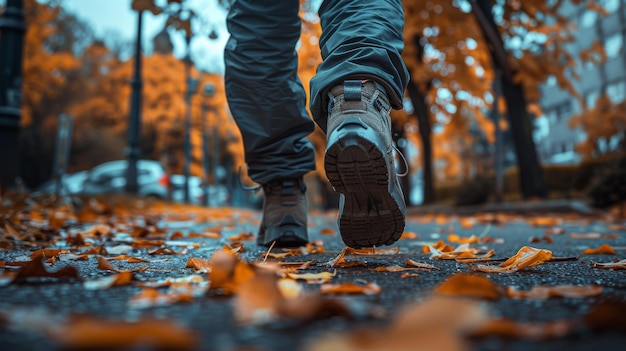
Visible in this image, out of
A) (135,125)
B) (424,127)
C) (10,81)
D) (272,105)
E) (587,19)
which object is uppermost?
(587,19)

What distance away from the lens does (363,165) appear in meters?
1.46

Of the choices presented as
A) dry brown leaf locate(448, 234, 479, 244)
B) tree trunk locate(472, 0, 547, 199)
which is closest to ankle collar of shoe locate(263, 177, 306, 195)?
dry brown leaf locate(448, 234, 479, 244)

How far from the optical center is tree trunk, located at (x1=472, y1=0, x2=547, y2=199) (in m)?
9.46

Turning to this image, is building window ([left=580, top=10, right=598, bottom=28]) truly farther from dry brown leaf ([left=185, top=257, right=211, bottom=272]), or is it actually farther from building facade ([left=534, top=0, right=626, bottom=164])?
dry brown leaf ([left=185, top=257, right=211, bottom=272])

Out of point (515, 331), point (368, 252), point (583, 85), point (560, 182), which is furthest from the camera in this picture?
point (583, 85)

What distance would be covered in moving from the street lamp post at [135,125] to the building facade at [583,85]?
1886cm

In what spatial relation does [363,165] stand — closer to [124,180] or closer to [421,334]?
[421,334]

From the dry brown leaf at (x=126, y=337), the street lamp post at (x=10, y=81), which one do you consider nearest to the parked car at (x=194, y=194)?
the street lamp post at (x=10, y=81)

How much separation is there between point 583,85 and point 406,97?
24606 millimetres

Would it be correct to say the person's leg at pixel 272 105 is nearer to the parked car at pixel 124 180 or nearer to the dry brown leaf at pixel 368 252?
the dry brown leaf at pixel 368 252

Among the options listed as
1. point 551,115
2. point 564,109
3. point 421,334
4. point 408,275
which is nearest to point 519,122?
point 408,275

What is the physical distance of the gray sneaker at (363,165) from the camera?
4.71 ft

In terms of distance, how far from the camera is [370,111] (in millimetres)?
1554

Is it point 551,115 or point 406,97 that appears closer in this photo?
point 406,97
